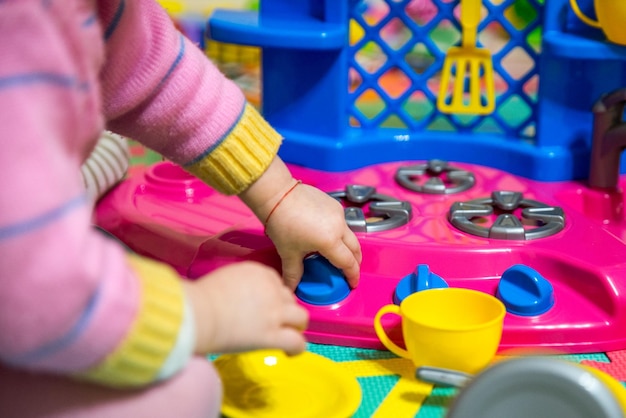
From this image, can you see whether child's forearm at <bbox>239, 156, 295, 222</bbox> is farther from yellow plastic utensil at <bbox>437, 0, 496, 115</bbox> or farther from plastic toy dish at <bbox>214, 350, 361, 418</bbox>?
yellow plastic utensil at <bbox>437, 0, 496, 115</bbox>

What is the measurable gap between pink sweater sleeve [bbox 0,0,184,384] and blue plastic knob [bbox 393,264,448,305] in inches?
12.0

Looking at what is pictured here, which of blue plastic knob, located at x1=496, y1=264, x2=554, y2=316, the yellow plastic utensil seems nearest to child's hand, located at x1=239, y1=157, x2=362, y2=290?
blue plastic knob, located at x1=496, y1=264, x2=554, y2=316

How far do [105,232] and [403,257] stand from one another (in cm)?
33

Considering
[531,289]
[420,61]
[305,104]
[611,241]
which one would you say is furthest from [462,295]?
[420,61]

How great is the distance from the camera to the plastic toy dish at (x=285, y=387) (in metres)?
0.64

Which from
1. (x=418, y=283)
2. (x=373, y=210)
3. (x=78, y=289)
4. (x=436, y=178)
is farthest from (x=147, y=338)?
(x=436, y=178)

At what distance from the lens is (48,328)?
440 millimetres

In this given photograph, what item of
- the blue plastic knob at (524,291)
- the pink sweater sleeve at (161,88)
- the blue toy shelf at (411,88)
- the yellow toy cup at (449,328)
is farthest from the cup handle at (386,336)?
the blue toy shelf at (411,88)

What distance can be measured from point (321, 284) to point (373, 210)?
15 centimetres

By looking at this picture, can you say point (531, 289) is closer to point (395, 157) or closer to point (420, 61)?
point (395, 157)

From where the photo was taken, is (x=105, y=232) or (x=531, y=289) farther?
(x=105, y=232)

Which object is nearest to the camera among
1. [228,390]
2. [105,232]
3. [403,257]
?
[228,390]

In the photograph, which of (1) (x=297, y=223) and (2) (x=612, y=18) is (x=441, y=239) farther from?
(2) (x=612, y=18)

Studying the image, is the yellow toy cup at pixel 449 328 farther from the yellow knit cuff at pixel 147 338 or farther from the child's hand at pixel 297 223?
the yellow knit cuff at pixel 147 338
